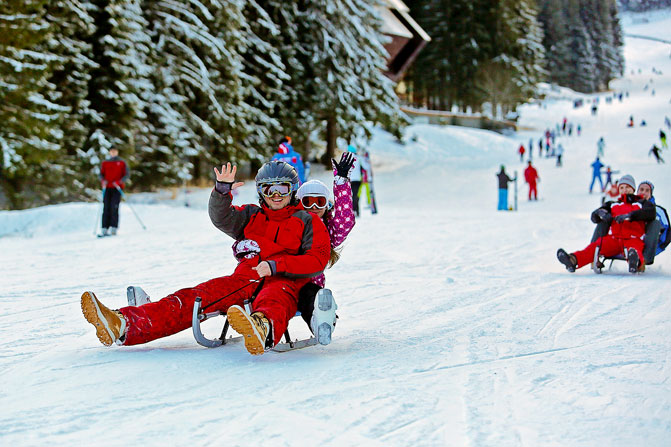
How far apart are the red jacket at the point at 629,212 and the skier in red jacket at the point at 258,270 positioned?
5.19m

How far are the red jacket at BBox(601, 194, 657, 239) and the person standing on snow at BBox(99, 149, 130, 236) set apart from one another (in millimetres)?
8341

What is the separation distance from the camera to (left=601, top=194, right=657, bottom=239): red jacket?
28.2 ft

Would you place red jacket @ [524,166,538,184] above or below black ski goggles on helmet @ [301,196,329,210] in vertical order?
below

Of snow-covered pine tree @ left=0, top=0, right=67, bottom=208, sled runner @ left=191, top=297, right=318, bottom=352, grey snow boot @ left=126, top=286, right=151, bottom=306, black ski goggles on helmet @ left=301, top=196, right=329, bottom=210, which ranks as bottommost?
sled runner @ left=191, top=297, right=318, bottom=352

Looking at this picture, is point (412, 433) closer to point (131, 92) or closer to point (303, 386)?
point (303, 386)

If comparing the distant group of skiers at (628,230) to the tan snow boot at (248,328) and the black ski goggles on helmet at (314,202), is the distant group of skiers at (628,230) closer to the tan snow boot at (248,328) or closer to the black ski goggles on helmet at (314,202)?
the black ski goggles on helmet at (314,202)

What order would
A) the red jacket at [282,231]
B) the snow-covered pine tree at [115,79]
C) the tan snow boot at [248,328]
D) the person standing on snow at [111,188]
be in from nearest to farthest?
the tan snow boot at [248,328] → the red jacket at [282,231] → the person standing on snow at [111,188] → the snow-covered pine tree at [115,79]

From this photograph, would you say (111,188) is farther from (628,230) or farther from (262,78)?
(262,78)

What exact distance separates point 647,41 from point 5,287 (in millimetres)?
177907

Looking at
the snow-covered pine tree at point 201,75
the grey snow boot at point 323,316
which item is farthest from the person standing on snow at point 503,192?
the grey snow boot at point 323,316

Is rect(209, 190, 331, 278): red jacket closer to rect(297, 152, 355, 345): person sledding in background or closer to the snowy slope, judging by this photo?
rect(297, 152, 355, 345): person sledding in background

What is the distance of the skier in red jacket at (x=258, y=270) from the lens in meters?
4.27

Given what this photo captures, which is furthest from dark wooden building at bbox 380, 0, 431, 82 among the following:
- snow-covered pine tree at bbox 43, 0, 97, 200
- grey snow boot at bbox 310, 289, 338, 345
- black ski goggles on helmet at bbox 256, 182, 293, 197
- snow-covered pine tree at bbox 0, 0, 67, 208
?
grey snow boot at bbox 310, 289, 338, 345

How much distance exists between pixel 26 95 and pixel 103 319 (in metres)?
14.5
